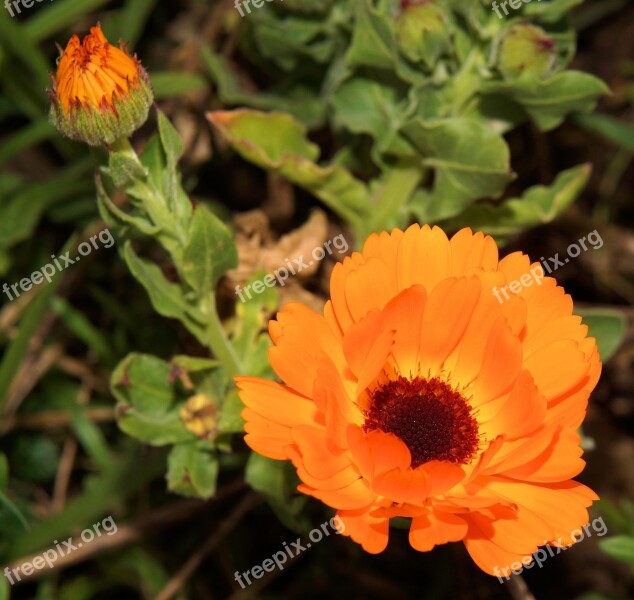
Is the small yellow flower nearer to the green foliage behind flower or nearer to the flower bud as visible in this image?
the green foliage behind flower

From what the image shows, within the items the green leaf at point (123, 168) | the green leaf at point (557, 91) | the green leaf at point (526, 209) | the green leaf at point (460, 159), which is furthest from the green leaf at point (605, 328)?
the green leaf at point (123, 168)

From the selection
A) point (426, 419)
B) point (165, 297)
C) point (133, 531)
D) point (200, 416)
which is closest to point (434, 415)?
point (426, 419)

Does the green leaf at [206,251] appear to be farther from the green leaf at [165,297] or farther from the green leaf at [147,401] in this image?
the green leaf at [147,401]

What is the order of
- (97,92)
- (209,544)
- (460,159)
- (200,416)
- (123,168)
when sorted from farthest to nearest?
(209,544)
(460,159)
(200,416)
(123,168)
(97,92)

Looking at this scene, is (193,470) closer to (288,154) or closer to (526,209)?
(288,154)

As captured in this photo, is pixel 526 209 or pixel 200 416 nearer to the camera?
pixel 200 416

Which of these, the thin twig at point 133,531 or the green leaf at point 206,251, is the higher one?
the green leaf at point 206,251
